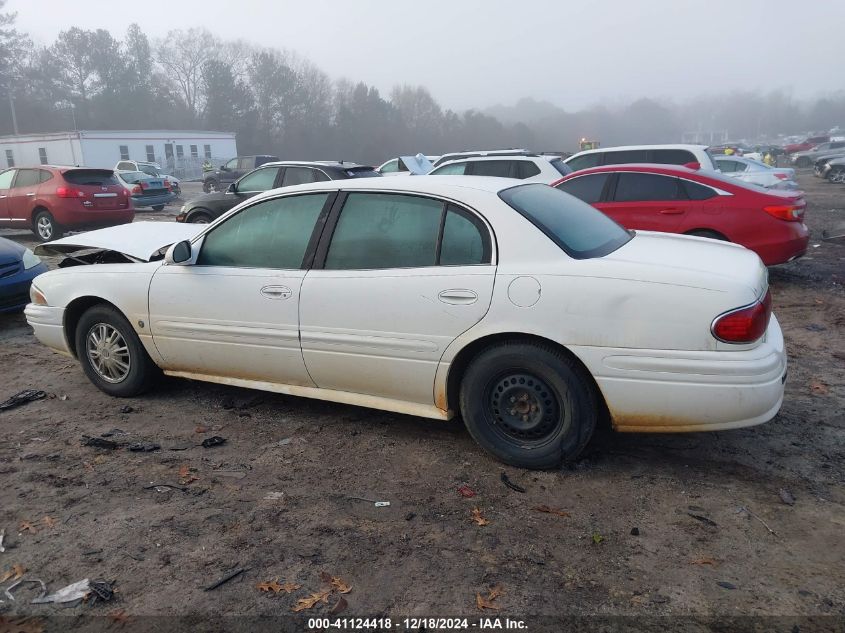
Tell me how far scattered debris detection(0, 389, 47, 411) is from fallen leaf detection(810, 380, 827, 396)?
5759mm

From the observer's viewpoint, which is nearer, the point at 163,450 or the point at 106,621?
the point at 106,621

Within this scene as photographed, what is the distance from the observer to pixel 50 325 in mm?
5086

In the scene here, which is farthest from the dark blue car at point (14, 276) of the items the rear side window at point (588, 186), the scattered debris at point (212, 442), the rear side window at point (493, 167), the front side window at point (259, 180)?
the rear side window at point (493, 167)

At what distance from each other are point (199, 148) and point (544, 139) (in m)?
53.5

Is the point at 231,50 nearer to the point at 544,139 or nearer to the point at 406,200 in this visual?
the point at 544,139

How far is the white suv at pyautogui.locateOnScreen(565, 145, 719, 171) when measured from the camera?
11.8 metres

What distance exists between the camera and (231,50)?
257 ft

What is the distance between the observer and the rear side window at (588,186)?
8.64 metres

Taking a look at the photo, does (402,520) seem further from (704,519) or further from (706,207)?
(706,207)

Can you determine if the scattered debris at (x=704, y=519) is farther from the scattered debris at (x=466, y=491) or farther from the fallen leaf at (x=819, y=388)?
the fallen leaf at (x=819, y=388)

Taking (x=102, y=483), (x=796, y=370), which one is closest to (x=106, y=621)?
(x=102, y=483)

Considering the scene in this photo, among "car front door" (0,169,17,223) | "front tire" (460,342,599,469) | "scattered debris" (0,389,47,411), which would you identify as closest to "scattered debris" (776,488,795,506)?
"front tire" (460,342,599,469)

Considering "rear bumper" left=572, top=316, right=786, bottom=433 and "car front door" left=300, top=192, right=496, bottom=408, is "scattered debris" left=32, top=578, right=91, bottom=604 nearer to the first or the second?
"car front door" left=300, top=192, right=496, bottom=408

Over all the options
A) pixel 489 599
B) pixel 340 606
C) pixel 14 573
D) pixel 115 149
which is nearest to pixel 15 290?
pixel 14 573
